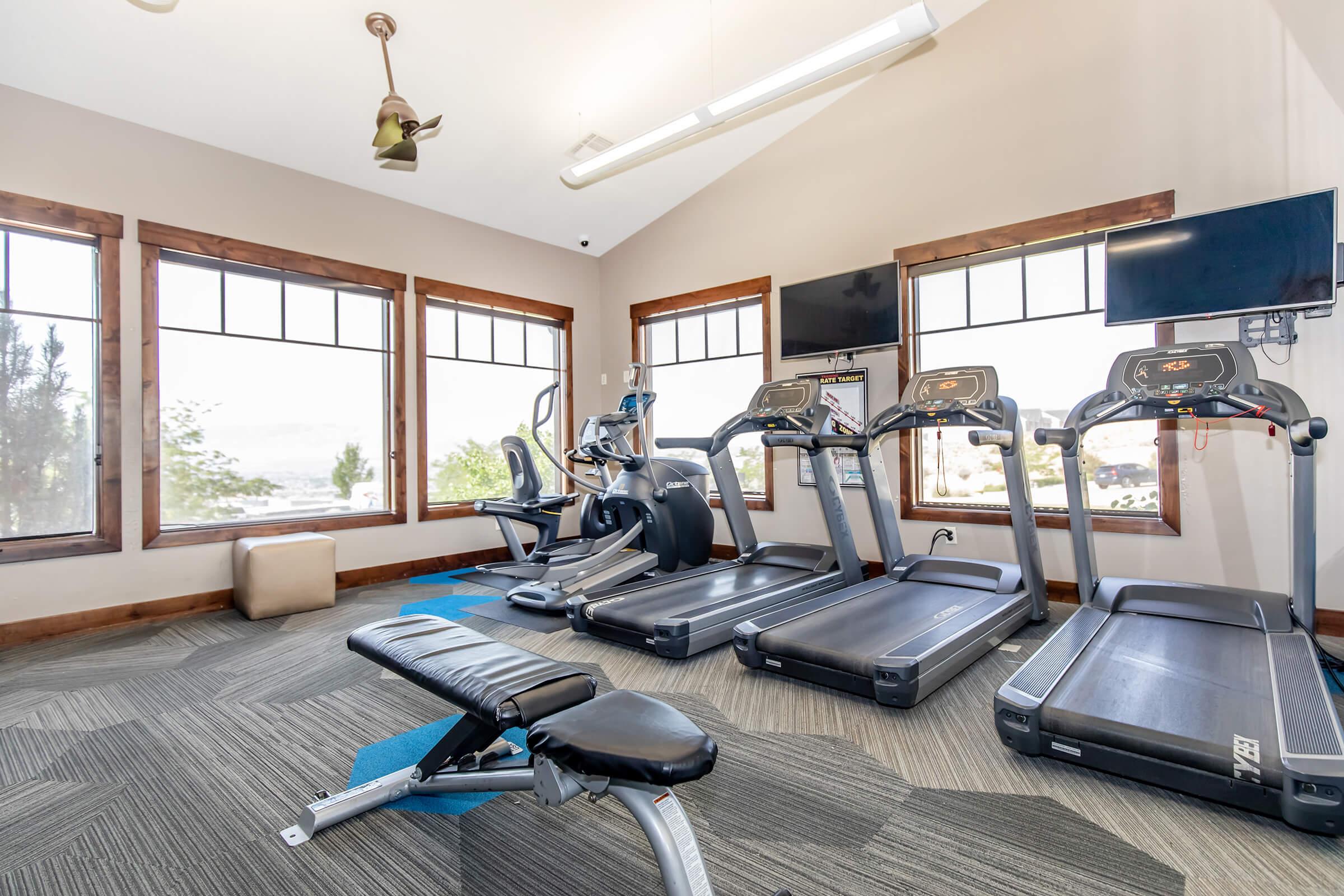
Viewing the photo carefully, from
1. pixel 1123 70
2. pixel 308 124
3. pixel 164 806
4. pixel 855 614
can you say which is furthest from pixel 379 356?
pixel 1123 70

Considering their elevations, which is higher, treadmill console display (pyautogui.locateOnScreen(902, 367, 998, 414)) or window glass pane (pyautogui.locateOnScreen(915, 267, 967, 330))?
window glass pane (pyautogui.locateOnScreen(915, 267, 967, 330))

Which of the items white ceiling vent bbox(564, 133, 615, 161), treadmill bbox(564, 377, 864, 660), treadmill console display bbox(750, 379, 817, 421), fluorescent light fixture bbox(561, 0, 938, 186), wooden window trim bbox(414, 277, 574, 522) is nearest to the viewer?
fluorescent light fixture bbox(561, 0, 938, 186)

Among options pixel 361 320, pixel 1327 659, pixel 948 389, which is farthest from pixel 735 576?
pixel 361 320

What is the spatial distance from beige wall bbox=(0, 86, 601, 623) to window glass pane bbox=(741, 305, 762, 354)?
261cm

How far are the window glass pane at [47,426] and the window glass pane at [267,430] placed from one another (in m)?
0.41

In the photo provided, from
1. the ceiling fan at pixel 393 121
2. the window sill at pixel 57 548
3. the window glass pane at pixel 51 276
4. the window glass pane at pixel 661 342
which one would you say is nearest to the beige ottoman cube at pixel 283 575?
the window sill at pixel 57 548

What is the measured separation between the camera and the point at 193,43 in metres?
3.84

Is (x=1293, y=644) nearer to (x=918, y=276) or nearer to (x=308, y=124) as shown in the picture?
(x=918, y=276)

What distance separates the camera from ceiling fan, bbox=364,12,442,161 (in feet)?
11.9

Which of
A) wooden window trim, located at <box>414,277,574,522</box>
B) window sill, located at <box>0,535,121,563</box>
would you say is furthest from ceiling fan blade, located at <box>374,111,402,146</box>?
window sill, located at <box>0,535,121,563</box>

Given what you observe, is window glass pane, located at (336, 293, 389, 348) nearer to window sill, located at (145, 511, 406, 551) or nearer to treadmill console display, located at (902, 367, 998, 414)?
window sill, located at (145, 511, 406, 551)

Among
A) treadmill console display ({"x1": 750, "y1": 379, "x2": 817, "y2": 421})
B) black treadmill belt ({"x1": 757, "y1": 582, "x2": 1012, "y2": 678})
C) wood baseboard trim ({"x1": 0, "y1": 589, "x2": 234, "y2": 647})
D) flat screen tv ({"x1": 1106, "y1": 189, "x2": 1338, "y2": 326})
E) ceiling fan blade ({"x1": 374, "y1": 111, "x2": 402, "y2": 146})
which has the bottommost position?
wood baseboard trim ({"x1": 0, "y1": 589, "x2": 234, "y2": 647})

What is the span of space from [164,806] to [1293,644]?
4.54m

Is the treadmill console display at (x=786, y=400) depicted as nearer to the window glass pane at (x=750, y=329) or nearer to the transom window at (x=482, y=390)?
the window glass pane at (x=750, y=329)
